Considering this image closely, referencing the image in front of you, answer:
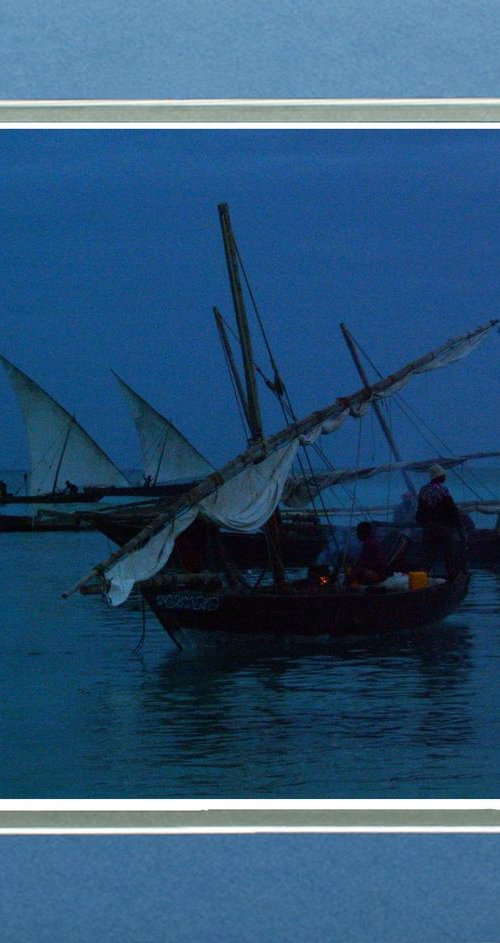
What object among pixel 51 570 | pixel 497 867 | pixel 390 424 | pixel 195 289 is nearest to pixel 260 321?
pixel 195 289

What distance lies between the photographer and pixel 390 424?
15.6ft

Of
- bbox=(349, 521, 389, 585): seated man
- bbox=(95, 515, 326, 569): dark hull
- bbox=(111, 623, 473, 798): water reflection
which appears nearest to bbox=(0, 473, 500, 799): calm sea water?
bbox=(111, 623, 473, 798): water reflection

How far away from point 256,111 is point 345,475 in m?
1.70

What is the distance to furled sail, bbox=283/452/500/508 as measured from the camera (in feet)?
15.1

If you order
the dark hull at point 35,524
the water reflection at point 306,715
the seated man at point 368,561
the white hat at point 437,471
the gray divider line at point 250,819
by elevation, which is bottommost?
the gray divider line at point 250,819

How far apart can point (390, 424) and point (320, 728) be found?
1001 mm

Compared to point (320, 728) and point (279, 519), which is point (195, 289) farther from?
point (279, 519)

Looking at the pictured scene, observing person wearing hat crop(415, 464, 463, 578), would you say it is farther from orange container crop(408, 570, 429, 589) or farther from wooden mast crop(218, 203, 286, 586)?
wooden mast crop(218, 203, 286, 586)

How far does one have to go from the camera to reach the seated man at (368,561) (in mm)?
5566

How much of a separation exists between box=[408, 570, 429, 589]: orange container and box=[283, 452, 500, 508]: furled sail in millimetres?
→ 416

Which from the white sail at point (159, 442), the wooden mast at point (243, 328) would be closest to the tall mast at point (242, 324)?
the wooden mast at point (243, 328)

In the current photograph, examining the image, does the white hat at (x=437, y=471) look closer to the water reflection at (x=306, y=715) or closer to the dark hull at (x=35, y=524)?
the water reflection at (x=306, y=715)

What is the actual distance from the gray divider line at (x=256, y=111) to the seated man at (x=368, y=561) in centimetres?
224

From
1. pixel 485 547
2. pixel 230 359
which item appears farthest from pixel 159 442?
pixel 485 547
